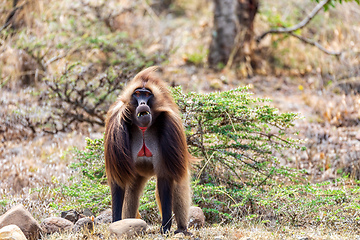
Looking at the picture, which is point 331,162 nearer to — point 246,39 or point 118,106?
point 118,106

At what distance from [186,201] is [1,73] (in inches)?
272

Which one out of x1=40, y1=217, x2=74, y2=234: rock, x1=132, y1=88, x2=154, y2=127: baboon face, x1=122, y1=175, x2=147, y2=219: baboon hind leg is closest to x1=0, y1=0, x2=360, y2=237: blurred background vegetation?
x1=122, y1=175, x2=147, y2=219: baboon hind leg

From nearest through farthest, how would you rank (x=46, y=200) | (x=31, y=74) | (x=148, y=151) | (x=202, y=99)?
(x=148, y=151), (x=202, y=99), (x=46, y=200), (x=31, y=74)

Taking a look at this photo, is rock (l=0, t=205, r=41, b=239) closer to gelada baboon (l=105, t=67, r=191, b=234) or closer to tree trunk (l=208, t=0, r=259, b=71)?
gelada baboon (l=105, t=67, r=191, b=234)

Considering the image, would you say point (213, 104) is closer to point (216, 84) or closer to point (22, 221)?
point (22, 221)

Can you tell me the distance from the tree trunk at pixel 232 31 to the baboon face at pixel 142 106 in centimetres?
809

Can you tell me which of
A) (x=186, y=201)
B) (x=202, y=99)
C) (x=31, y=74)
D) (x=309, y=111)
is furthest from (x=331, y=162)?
(x=31, y=74)

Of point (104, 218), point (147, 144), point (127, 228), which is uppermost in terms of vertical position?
point (147, 144)

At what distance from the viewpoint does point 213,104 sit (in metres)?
5.20

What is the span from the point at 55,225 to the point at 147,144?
127 centimetres

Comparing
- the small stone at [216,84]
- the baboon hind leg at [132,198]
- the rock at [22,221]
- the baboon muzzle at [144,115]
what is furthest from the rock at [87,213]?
the small stone at [216,84]

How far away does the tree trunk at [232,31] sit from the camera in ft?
38.3

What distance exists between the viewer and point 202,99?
5.12 meters

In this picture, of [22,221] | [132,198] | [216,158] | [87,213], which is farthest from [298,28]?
[22,221]
